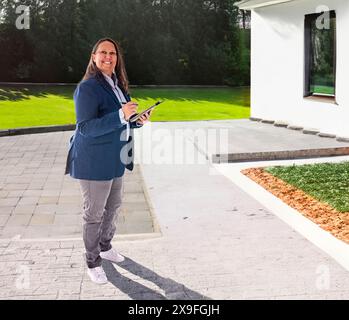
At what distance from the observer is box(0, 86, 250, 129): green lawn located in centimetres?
1659

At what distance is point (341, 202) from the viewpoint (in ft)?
21.1

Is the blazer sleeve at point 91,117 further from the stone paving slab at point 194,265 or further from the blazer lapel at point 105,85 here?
the stone paving slab at point 194,265

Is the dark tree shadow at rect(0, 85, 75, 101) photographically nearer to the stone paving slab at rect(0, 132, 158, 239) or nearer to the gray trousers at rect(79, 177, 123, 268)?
the stone paving slab at rect(0, 132, 158, 239)

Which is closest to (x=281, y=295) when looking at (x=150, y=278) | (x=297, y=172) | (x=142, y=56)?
(x=150, y=278)

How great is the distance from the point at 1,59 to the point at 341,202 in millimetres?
22561

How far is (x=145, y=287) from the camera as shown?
4062 millimetres

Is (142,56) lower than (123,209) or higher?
higher

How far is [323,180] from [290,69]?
6.34m

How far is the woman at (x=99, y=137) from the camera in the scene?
4.05m

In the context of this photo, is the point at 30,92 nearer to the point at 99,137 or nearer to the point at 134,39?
the point at 134,39

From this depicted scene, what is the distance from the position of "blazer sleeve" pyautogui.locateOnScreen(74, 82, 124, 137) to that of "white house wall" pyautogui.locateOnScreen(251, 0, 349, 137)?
8.35 metres

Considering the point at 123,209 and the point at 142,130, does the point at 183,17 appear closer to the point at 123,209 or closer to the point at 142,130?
the point at 142,130

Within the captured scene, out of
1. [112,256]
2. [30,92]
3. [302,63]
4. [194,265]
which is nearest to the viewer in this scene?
[194,265]

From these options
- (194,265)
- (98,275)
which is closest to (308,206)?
(194,265)
